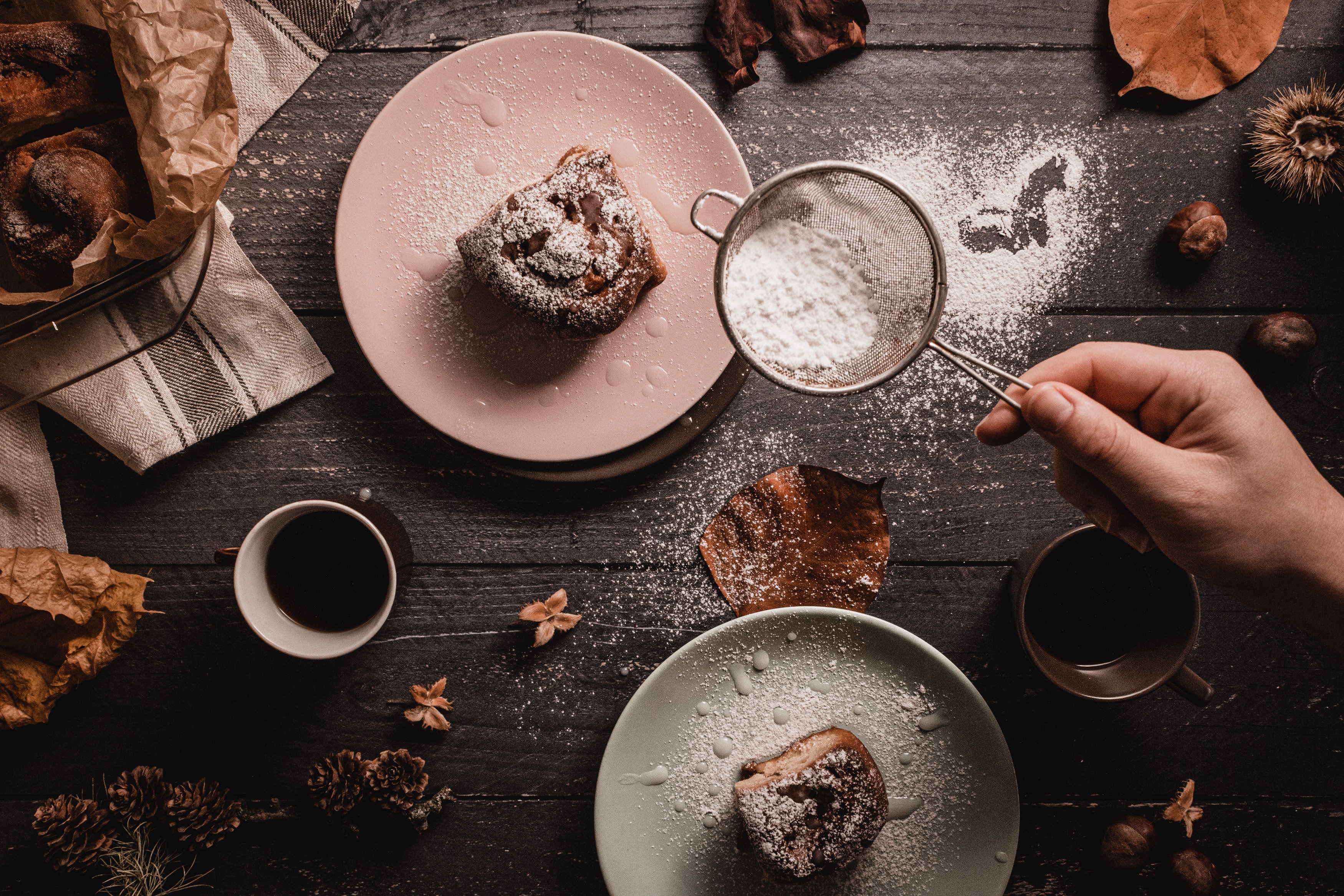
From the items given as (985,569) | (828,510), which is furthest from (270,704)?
(985,569)

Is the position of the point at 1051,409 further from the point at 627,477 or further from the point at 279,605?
the point at 279,605

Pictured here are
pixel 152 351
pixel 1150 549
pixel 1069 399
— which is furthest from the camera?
pixel 152 351

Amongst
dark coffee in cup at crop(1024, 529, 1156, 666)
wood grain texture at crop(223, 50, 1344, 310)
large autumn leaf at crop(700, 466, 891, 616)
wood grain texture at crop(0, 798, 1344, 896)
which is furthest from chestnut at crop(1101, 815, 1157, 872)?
wood grain texture at crop(223, 50, 1344, 310)

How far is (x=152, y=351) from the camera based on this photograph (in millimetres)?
1448

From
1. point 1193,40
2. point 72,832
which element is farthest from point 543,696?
point 1193,40

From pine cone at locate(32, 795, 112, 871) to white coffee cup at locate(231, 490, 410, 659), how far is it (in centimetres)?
53

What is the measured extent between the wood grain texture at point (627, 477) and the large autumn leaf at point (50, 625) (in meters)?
0.11

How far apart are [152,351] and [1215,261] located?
83.6 inches

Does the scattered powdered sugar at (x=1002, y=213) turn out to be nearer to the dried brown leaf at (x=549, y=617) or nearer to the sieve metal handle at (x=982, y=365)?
the sieve metal handle at (x=982, y=365)

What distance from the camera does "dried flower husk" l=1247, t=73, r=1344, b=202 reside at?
56.6 inches

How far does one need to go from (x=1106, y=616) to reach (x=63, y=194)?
6.42 feet

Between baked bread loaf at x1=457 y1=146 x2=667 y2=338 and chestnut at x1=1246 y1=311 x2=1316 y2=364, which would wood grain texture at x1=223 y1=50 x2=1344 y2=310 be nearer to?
chestnut at x1=1246 y1=311 x2=1316 y2=364

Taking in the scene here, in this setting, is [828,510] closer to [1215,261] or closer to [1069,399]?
[1069,399]

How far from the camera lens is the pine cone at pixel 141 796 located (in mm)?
1422
